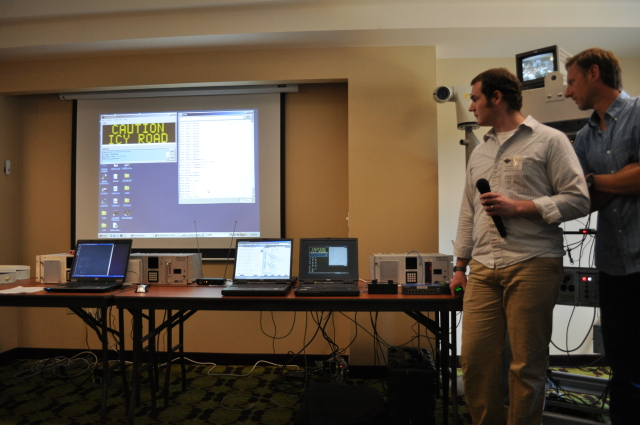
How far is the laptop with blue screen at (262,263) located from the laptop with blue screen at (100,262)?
0.85m

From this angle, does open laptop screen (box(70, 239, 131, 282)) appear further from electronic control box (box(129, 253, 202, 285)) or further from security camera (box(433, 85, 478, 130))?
security camera (box(433, 85, 478, 130))

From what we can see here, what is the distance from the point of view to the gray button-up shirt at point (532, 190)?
1.69 m

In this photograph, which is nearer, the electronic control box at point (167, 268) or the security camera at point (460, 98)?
the electronic control box at point (167, 268)

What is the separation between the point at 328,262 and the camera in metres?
2.76

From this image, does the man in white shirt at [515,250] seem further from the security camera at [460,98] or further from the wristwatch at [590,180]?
the security camera at [460,98]

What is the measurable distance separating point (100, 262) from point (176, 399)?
3.71 feet

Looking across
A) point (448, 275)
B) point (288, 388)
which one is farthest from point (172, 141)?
point (448, 275)

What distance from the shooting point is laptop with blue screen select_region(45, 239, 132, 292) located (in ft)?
9.73

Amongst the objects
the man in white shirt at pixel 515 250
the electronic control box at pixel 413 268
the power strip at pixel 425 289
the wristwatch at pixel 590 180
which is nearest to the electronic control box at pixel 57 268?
the electronic control box at pixel 413 268

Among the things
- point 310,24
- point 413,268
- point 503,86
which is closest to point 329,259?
point 413,268

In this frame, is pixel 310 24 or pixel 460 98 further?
pixel 310 24

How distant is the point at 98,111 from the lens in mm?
3951

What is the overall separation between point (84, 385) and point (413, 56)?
3.79 metres

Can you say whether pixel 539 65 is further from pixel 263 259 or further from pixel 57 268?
pixel 57 268
